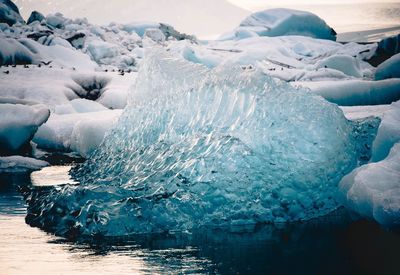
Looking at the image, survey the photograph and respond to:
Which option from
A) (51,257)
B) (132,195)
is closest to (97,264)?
(51,257)

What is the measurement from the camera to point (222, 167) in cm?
497

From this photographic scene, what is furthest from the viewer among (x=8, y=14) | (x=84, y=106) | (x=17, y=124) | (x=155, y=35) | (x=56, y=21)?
(x=155, y=35)

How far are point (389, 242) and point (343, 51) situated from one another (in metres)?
30.2

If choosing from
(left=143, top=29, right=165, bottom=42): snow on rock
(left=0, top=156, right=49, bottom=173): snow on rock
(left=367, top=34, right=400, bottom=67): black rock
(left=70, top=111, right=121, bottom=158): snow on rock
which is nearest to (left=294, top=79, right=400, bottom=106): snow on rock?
(left=70, top=111, right=121, bottom=158): snow on rock

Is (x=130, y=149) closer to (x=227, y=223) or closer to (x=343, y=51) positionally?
(x=227, y=223)

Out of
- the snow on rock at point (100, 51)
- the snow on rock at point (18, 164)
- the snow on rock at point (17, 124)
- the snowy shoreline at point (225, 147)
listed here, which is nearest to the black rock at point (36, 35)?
the snow on rock at point (100, 51)

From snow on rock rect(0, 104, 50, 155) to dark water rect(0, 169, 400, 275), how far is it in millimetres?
4413

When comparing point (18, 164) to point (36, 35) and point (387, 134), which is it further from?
point (36, 35)

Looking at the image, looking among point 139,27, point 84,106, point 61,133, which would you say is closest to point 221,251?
point 61,133

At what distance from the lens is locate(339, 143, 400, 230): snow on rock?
4.25 m

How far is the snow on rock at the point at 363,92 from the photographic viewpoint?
11.7 m

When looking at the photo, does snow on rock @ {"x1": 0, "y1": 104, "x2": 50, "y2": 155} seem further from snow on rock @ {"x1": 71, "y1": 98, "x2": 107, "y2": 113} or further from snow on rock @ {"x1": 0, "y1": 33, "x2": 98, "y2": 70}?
snow on rock @ {"x1": 0, "y1": 33, "x2": 98, "y2": 70}

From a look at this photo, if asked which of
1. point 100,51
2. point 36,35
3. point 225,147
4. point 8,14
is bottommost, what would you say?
point 100,51

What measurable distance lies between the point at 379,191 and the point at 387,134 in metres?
0.81
